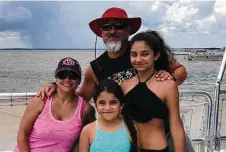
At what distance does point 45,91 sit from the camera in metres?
2.84

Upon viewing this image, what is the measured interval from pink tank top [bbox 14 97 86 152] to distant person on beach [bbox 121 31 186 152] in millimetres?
395

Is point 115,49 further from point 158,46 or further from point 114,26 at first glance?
point 158,46

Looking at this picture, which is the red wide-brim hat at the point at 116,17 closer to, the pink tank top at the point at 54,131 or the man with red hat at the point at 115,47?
the man with red hat at the point at 115,47

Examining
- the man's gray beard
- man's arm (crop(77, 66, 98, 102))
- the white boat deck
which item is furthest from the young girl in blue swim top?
the white boat deck

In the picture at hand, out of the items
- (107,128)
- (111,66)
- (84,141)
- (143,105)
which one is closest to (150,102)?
(143,105)

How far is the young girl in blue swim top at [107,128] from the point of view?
2.53 metres

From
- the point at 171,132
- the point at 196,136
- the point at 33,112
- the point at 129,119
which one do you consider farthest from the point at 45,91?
the point at 196,136

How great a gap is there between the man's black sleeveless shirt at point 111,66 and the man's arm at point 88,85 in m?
0.06

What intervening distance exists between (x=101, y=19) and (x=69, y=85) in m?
0.59

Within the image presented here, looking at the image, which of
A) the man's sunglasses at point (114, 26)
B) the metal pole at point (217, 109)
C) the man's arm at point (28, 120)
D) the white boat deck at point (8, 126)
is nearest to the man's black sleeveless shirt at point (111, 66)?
the man's sunglasses at point (114, 26)

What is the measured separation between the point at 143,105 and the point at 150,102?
0.16 ft

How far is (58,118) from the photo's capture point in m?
2.79

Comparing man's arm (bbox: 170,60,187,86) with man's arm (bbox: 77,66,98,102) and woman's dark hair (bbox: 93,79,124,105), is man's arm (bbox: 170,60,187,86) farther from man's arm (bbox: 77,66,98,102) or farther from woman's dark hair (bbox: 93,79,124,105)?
man's arm (bbox: 77,66,98,102)

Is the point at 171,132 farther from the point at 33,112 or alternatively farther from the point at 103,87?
the point at 33,112
